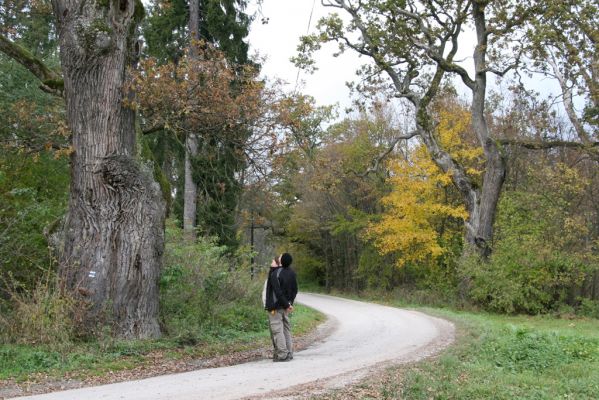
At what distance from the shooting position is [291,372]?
28.9 feet

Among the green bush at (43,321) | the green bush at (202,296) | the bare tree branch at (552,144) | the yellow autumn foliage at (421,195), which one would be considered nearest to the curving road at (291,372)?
the green bush at (202,296)

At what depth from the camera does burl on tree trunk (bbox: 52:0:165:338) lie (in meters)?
10.5

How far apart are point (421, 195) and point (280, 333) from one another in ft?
76.8

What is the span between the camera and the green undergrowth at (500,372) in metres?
7.37

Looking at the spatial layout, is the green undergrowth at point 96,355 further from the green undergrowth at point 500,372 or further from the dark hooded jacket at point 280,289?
the green undergrowth at point 500,372

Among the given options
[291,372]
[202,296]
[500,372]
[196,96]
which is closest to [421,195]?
[202,296]

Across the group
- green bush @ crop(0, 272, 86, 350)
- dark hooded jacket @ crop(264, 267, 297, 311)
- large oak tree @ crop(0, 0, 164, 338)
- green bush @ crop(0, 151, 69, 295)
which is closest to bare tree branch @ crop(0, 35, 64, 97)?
large oak tree @ crop(0, 0, 164, 338)

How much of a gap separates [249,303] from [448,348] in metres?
6.18

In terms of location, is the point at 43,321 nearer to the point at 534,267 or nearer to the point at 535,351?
the point at 535,351

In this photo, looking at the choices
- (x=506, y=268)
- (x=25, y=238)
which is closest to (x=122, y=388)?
(x=25, y=238)

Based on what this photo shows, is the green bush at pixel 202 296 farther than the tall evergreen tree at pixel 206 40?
No

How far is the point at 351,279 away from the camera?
45.3 metres

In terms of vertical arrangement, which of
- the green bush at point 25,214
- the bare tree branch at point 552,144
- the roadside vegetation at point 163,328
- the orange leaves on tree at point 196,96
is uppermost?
the bare tree branch at point 552,144

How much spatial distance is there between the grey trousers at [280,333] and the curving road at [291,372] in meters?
0.25
